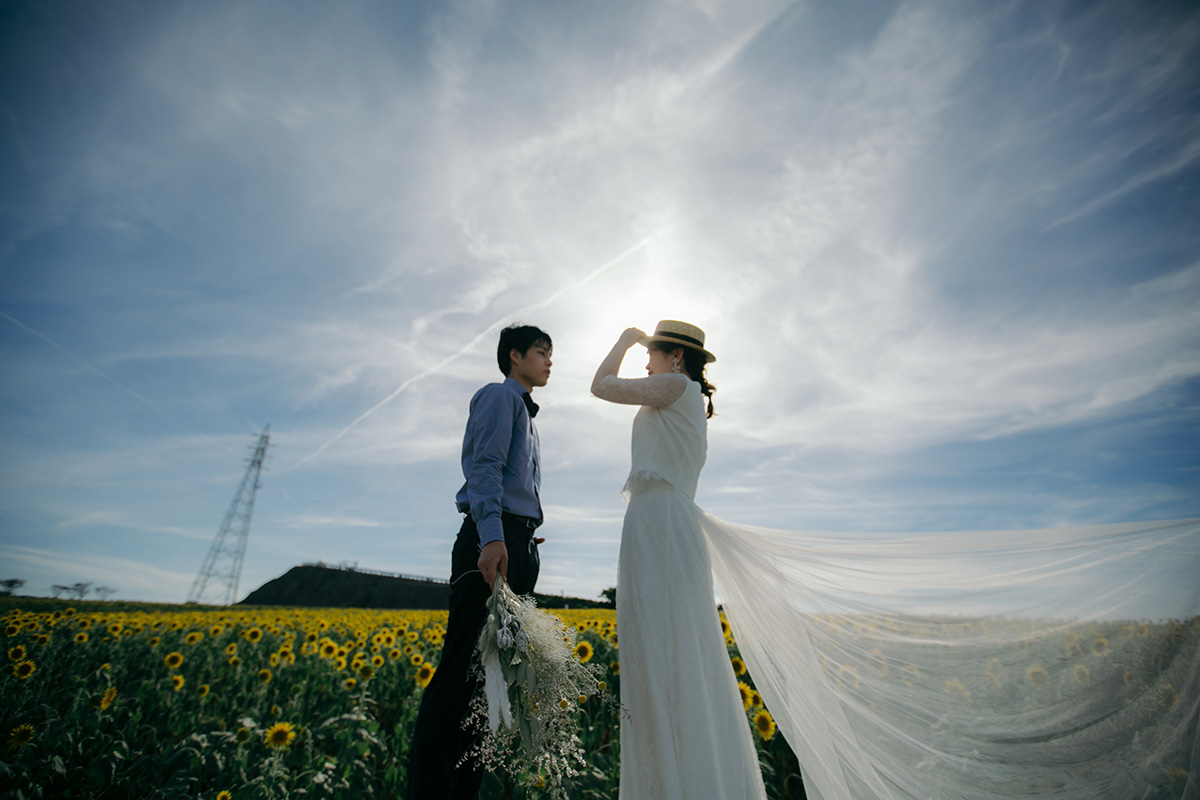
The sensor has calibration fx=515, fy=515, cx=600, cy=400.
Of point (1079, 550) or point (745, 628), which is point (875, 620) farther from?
point (1079, 550)

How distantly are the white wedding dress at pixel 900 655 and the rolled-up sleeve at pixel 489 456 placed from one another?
59 cm

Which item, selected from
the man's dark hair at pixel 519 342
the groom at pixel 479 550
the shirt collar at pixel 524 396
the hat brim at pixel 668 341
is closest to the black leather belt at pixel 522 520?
the groom at pixel 479 550

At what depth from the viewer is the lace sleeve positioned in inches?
114

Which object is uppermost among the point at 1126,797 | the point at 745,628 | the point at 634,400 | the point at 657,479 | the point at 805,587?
the point at 634,400

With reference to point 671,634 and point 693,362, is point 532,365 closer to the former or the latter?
point 693,362

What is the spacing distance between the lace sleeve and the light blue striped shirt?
48 cm

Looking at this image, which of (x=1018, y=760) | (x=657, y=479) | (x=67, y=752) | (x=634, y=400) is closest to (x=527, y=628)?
(x=657, y=479)

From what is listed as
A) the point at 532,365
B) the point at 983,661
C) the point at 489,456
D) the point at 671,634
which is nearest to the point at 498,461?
the point at 489,456

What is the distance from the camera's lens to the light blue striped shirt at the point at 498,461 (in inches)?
96.8

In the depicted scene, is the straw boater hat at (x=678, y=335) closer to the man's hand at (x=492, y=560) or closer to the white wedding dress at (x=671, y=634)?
the white wedding dress at (x=671, y=634)

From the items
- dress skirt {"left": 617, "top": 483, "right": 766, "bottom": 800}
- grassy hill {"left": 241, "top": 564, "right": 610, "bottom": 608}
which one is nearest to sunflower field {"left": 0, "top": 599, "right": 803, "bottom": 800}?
dress skirt {"left": 617, "top": 483, "right": 766, "bottom": 800}

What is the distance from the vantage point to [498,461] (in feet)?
8.44

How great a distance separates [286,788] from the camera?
306cm

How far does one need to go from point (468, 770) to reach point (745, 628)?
5.32 ft
